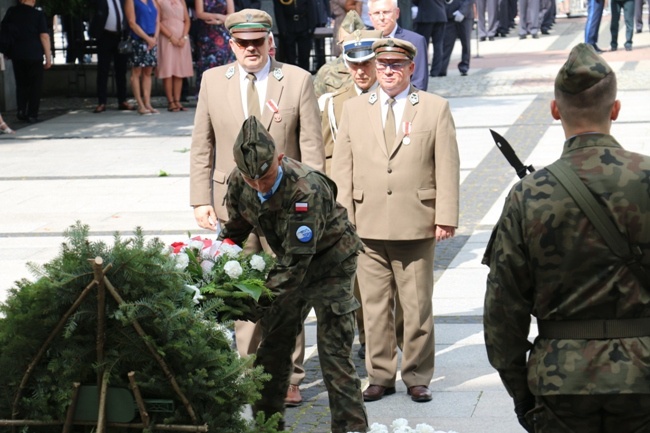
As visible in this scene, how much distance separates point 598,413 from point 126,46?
1673 cm

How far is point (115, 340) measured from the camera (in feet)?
14.6

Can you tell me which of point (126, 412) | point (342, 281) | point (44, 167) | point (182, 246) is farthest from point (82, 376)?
point (44, 167)

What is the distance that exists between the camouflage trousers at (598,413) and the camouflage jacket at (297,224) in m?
1.82

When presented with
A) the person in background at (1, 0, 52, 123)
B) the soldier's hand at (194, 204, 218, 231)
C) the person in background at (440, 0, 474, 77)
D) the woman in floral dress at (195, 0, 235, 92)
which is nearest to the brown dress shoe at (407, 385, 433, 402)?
the soldier's hand at (194, 204, 218, 231)

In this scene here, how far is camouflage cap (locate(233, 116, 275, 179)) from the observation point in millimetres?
5266

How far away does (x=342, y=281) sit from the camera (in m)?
5.83

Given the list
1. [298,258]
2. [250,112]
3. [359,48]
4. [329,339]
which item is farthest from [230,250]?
[359,48]

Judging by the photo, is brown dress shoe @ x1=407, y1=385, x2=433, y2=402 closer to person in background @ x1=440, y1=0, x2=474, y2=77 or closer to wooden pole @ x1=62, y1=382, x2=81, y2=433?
wooden pole @ x1=62, y1=382, x2=81, y2=433

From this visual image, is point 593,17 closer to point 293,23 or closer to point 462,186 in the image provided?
point 293,23

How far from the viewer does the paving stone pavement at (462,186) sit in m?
6.95

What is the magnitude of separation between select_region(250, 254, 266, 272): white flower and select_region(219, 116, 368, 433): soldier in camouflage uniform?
0.08 metres

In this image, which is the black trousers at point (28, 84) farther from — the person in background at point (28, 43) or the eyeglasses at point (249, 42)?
the eyeglasses at point (249, 42)

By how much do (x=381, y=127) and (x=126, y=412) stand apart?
2.97m

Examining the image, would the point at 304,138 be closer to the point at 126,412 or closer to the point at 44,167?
the point at 126,412
